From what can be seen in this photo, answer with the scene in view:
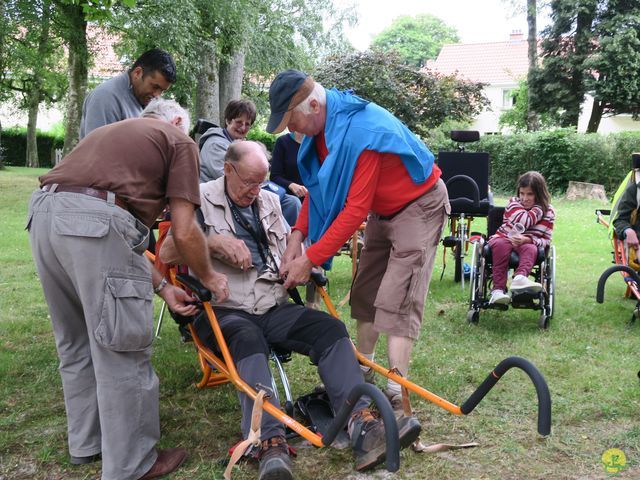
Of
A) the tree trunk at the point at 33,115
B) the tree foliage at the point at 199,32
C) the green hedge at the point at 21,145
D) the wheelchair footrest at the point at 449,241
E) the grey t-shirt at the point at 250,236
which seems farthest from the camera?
the green hedge at the point at 21,145

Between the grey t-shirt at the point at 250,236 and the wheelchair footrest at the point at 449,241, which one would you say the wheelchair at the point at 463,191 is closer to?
the wheelchair footrest at the point at 449,241

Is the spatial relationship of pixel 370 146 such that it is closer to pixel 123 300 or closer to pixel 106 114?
pixel 123 300

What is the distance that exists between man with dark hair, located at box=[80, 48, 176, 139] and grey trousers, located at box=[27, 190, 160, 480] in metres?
1.34

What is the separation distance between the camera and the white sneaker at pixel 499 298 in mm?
5078

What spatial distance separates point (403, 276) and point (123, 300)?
142 cm

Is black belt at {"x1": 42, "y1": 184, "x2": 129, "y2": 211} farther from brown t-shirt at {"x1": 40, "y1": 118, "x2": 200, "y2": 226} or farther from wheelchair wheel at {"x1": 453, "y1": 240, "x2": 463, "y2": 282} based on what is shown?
wheelchair wheel at {"x1": 453, "y1": 240, "x2": 463, "y2": 282}

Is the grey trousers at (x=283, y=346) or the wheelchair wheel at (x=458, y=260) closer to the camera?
the grey trousers at (x=283, y=346)

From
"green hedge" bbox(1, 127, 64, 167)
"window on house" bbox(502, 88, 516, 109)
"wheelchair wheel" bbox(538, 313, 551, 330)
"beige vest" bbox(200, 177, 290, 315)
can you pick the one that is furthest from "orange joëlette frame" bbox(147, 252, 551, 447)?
"window on house" bbox(502, 88, 516, 109)

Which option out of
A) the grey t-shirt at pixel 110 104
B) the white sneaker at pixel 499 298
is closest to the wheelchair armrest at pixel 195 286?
the grey t-shirt at pixel 110 104

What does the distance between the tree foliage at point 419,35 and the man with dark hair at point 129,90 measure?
218 feet

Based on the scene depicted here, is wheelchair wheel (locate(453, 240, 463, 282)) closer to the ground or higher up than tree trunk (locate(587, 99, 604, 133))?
closer to the ground

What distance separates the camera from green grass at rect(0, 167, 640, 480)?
3020 mm

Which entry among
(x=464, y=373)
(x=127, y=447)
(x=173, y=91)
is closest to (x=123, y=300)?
(x=127, y=447)

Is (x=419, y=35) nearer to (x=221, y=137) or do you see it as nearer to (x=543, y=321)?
(x=543, y=321)
